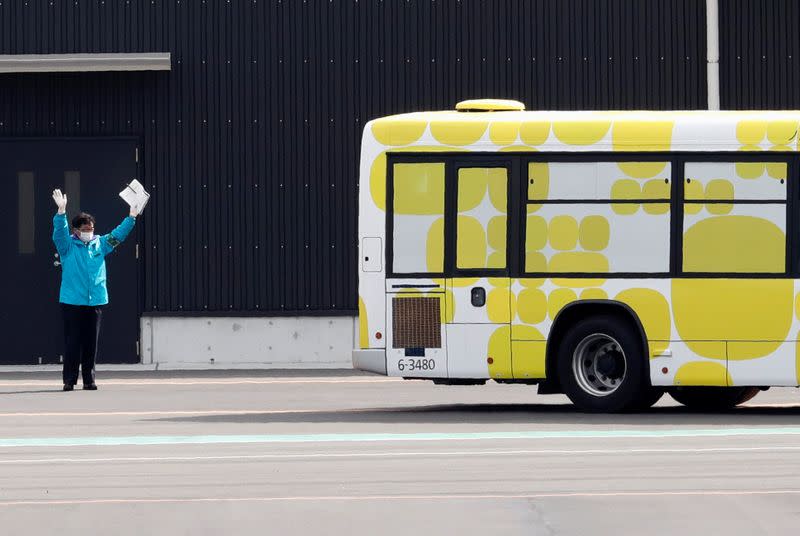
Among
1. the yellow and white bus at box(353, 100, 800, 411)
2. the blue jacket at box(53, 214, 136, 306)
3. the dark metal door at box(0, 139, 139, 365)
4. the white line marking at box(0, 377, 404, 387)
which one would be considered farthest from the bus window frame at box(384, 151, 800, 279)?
the dark metal door at box(0, 139, 139, 365)

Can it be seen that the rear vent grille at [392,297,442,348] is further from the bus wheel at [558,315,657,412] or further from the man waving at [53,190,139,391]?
the man waving at [53,190,139,391]

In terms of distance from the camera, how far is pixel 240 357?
26.9 metres

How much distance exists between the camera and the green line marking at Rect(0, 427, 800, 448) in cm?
1520

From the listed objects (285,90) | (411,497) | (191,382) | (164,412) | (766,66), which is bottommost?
(191,382)

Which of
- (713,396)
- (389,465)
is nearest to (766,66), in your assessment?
(713,396)

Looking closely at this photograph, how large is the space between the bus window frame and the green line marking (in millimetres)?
2149

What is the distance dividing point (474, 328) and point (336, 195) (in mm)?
9390

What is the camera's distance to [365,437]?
15.5m

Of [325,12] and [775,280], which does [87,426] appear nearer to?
[775,280]

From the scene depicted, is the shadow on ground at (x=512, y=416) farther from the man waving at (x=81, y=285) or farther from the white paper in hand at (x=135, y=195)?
the white paper in hand at (x=135, y=195)

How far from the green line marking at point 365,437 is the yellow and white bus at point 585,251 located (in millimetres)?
1752

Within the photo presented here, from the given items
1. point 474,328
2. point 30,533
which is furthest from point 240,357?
point 30,533

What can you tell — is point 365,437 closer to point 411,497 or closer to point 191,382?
point 411,497

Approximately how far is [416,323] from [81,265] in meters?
4.87
